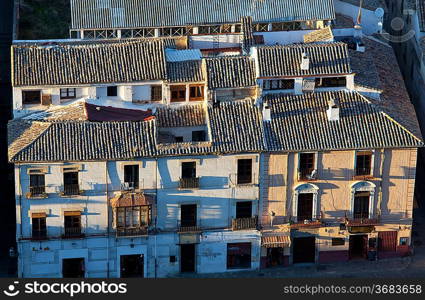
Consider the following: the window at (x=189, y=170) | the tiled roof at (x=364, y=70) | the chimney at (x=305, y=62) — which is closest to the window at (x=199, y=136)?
the window at (x=189, y=170)

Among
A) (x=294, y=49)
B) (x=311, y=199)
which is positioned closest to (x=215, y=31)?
(x=294, y=49)

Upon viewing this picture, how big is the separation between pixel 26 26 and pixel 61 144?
28515mm

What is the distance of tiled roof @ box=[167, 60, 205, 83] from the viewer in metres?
117

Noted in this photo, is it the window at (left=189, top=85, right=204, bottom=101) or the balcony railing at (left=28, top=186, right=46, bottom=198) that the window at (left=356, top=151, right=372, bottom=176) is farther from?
the balcony railing at (left=28, top=186, right=46, bottom=198)

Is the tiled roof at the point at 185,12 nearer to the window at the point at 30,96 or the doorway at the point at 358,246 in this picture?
the window at the point at 30,96

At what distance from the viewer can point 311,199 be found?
11588 cm

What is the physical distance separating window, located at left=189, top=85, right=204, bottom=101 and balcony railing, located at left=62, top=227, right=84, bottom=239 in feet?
50.1

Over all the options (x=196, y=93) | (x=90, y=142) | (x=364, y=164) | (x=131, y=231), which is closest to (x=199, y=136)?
(x=196, y=93)

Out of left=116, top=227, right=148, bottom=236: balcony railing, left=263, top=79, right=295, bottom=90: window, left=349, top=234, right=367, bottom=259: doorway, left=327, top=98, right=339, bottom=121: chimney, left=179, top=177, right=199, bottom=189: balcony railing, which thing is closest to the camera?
left=179, top=177, right=199, bottom=189: balcony railing

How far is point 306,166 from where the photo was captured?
11494 centimetres

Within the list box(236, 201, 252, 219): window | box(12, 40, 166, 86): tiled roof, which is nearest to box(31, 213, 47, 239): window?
box(12, 40, 166, 86): tiled roof

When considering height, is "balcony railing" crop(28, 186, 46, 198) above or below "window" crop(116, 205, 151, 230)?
above

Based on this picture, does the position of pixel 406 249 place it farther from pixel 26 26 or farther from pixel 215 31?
pixel 26 26

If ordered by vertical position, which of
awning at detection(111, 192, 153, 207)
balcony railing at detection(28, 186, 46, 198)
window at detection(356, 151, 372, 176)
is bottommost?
awning at detection(111, 192, 153, 207)
